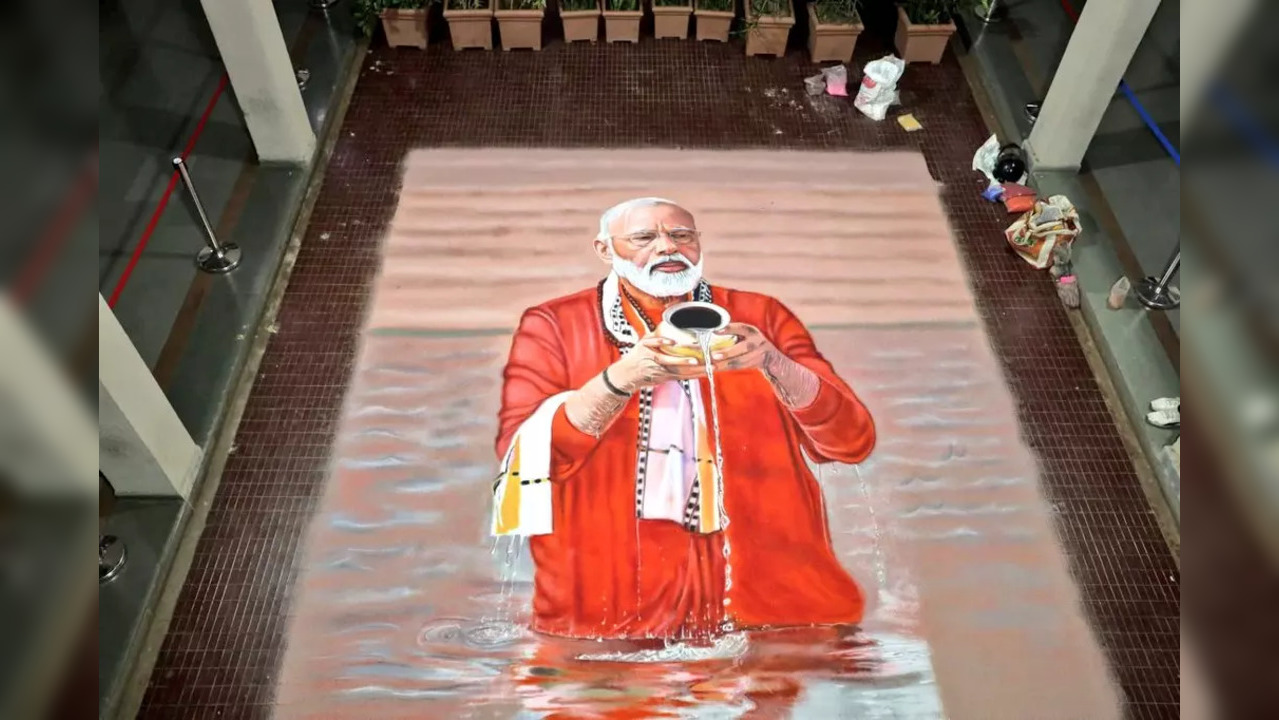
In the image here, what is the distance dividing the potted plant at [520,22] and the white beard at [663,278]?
7.06 feet

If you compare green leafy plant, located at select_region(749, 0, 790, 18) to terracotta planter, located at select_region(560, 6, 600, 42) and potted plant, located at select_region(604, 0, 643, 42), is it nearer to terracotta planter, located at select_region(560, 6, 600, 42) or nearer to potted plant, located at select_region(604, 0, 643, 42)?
potted plant, located at select_region(604, 0, 643, 42)

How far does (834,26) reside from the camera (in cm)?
509

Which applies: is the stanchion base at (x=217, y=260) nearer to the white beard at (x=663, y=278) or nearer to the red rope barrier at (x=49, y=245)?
the white beard at (x=663, y=278)

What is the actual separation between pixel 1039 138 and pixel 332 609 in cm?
408

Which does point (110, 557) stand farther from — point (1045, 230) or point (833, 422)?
point (1045, 230)

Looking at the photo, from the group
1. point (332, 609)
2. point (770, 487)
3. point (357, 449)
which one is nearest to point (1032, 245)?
point (770, 487)

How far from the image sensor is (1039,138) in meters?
4.61

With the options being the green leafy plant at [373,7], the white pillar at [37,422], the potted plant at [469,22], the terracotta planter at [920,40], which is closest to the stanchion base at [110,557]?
the white pillar at [37,422]

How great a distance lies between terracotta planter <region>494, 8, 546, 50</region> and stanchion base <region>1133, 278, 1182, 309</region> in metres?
3.51

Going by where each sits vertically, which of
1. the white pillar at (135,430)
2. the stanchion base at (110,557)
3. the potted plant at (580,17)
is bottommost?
the stanchion base at (110,557)

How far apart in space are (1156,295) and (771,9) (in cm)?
264

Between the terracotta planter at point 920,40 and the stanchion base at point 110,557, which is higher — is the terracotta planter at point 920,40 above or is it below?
above

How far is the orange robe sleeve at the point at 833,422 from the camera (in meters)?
3.50

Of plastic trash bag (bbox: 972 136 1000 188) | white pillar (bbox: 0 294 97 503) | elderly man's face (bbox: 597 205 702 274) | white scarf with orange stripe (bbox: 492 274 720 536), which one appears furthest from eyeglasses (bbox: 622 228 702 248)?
white pillar (bbox: 0 294 97 503)
